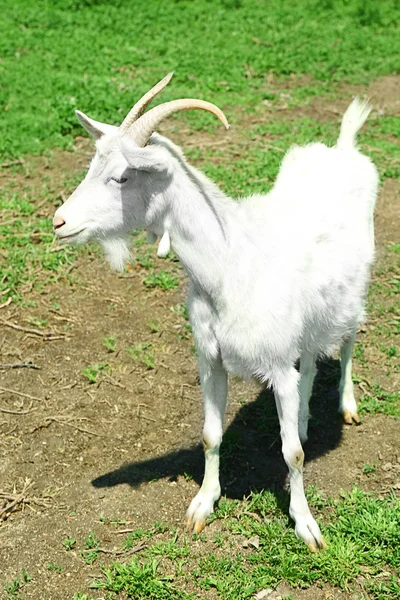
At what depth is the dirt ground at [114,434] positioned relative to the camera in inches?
173

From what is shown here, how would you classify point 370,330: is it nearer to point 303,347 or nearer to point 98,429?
point 303,347

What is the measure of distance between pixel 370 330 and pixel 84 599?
296 cm

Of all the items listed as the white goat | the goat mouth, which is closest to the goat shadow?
the white goat

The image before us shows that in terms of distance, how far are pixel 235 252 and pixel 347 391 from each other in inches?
66.9

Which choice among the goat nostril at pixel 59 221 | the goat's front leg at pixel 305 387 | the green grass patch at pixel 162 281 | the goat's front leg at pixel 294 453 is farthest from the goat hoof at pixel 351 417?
the goat nostril at pixel 59 221

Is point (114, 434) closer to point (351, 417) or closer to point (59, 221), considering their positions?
point (351, 417)

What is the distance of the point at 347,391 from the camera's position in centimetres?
517

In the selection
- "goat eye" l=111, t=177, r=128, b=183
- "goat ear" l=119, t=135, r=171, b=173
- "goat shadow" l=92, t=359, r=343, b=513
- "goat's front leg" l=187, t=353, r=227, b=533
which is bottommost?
"goat shadow" l=92, t=359, r=343, b=513

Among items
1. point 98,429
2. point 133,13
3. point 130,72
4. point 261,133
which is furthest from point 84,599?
point 133,13

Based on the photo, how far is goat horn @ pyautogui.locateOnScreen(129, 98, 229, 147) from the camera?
139 inches

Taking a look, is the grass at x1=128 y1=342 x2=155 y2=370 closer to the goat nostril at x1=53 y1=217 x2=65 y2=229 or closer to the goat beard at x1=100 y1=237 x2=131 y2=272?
the goat beard at x1=100 y1=237 x2=131 y2=272

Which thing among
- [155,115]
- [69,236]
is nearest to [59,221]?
[69,236]

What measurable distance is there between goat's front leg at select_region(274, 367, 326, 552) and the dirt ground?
1.07 ft

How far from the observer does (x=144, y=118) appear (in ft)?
11.7
